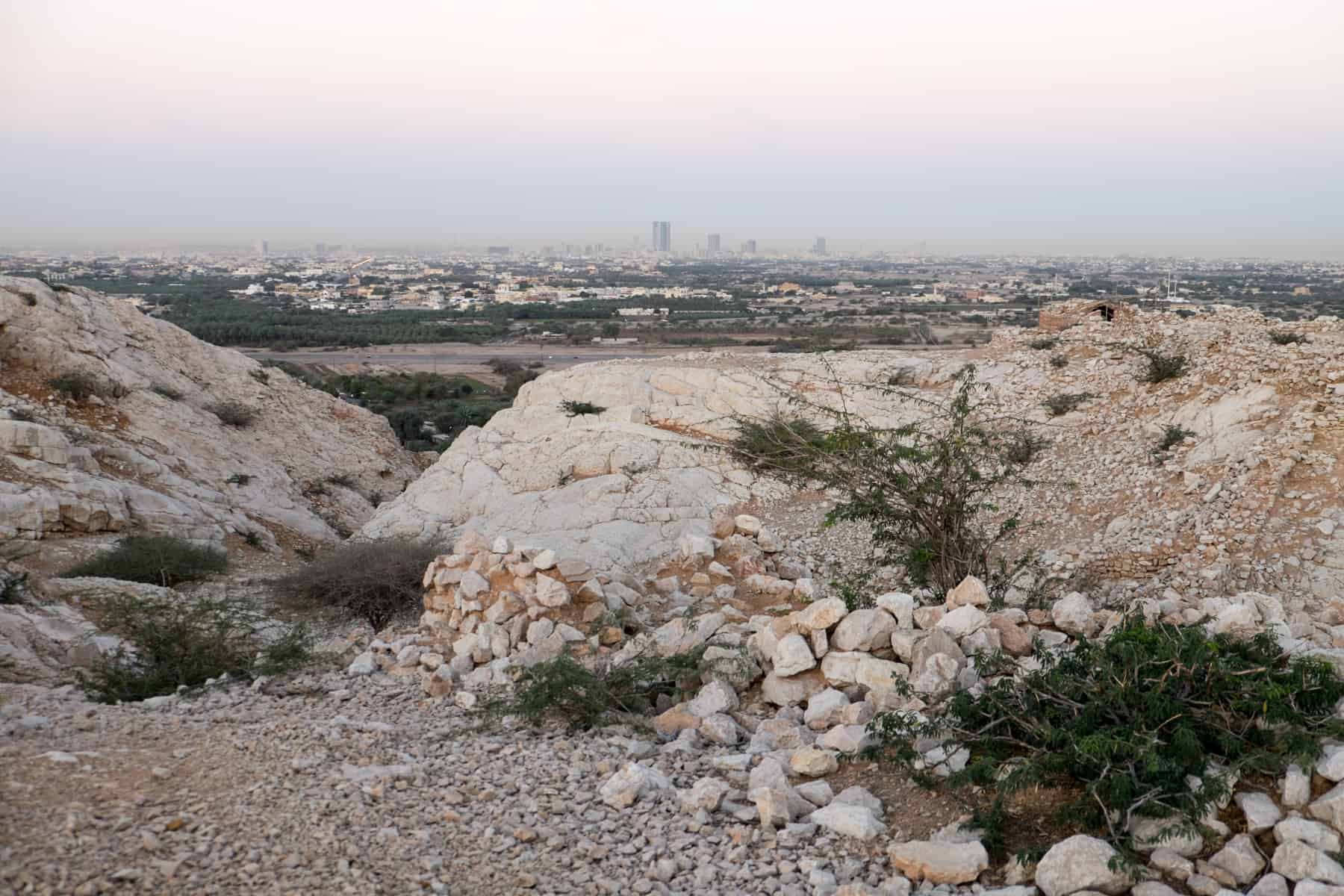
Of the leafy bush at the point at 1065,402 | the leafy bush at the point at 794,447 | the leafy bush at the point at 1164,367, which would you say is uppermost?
the leafy bush at the point at 1164,367

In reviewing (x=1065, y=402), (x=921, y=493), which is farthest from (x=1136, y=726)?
(x=1065, y=402)

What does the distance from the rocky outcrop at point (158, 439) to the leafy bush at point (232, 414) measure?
6.3 inches

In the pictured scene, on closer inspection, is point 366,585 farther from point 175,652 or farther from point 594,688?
point 594,688

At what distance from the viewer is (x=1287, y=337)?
14078 millimetres

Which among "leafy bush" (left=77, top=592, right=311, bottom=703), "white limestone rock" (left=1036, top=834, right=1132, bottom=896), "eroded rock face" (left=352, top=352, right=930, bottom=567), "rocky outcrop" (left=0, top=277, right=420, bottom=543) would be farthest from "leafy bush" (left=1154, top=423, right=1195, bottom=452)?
"rocky outcrop" (left=0, top=277, right=420, bottom=543)

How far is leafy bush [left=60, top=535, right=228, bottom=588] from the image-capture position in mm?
9938

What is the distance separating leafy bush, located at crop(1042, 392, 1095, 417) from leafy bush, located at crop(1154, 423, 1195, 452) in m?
2.26

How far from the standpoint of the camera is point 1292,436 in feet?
31.9

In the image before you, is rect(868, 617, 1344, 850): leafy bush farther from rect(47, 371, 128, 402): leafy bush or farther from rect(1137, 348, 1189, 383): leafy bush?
rect(47, 371, 128, 402): leafy bush

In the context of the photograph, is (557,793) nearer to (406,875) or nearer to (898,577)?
(406,875)

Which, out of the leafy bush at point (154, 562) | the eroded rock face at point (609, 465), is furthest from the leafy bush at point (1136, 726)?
the leafy bush at point (154, 562)

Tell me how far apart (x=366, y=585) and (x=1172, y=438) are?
33.6 ft

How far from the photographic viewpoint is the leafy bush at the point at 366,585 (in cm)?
863

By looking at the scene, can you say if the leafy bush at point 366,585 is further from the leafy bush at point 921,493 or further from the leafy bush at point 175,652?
the leafy bush at point 921,493
